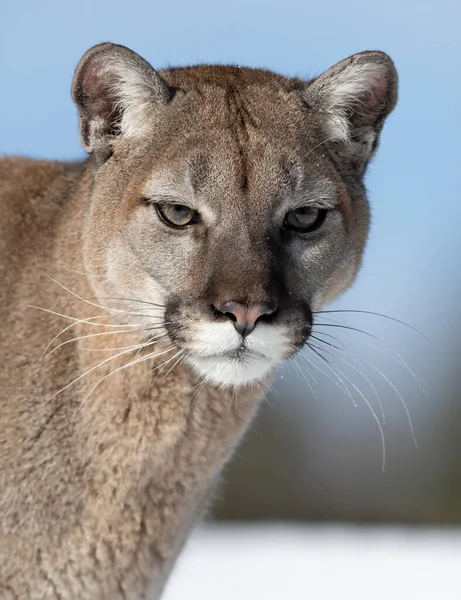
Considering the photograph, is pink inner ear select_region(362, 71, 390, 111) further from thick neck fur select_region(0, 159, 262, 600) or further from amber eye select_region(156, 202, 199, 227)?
thick neck fur select_region(0, 159, 262, 600)

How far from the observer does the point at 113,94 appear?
5.38 meters

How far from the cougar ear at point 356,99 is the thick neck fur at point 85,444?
4.22ft

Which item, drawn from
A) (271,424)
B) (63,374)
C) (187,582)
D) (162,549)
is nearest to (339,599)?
(187,582)

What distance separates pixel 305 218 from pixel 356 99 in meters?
0.81

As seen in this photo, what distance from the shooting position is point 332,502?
21.3 meters

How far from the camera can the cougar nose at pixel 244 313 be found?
15.2 feet

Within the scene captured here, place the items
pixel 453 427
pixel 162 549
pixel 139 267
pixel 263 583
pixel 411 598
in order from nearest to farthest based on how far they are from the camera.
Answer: pixel 139 267, pixel 162 549, pixel 411 598, pixel 263 583, pixel 453 427

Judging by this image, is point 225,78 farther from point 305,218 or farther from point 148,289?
point 148,289

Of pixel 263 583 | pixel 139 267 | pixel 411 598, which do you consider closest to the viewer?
pixel 139 267

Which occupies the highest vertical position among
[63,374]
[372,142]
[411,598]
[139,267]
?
[372,142]

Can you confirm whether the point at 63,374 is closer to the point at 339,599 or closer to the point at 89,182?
the point at 89,182

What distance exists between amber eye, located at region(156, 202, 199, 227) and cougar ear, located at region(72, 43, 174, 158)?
484 millimetres

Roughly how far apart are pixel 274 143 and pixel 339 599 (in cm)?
512

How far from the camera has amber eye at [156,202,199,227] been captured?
16.6 ft
